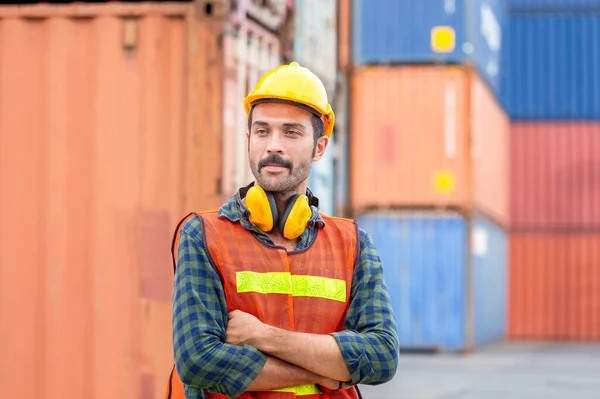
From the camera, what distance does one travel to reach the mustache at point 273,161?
11.5 feet

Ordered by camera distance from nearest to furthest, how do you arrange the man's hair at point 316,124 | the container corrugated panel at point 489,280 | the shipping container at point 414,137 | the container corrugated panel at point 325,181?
the man's hair at point 316,124, the container corrugated panel at point 325,181, the shipping container at point 414,137, the container corrugated panel at point 489,280

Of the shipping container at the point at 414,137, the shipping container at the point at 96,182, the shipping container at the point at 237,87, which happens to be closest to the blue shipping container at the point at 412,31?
the shipping container at the point at 414,137

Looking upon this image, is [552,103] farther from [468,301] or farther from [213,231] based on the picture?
[213,231]

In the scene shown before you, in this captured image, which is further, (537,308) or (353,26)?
(537,308)

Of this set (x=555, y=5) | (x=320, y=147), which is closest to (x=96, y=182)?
(x=320, y=147)

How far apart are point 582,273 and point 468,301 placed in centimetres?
552

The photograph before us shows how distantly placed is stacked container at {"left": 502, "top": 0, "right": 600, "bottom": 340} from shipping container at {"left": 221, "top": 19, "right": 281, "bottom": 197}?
1936cm

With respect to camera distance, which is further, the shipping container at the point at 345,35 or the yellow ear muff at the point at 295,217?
the shipping container at the point at 345,35

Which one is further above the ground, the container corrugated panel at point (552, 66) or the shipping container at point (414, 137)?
the container corrugated panel at point (552, 66)

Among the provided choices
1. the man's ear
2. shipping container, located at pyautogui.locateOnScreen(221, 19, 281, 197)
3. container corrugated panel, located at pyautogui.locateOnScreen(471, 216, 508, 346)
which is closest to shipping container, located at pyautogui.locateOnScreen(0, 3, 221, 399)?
shipping container, located at pyautogui.locateOnScreen(221, 19, 281, 197)

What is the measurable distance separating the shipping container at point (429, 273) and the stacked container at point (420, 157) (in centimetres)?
2

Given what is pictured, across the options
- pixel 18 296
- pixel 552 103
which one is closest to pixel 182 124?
pixel 18 296

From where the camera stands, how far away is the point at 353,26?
877 inches

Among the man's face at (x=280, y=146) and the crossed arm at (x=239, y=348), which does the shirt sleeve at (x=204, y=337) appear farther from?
the man's face at (x=280, y=146)
